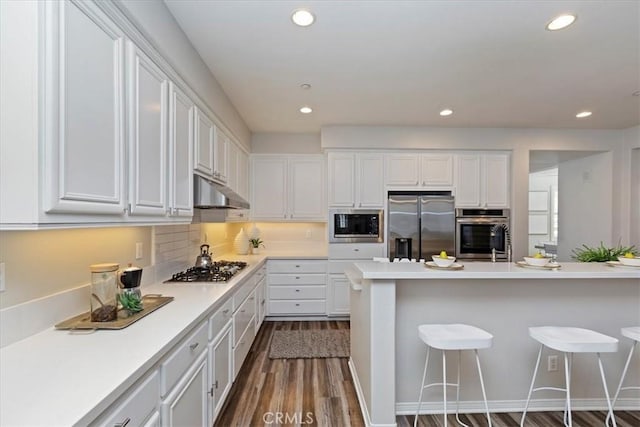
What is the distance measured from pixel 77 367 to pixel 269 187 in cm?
356

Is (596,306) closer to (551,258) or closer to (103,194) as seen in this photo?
(551,258)

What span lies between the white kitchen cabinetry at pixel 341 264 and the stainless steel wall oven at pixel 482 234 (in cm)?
110

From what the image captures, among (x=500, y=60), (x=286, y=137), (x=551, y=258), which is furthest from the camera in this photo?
(x=286, y=137)

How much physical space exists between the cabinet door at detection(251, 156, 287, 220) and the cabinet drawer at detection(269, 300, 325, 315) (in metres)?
1.21

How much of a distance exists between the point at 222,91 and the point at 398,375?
117 inches

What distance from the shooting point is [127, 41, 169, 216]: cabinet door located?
146 cm

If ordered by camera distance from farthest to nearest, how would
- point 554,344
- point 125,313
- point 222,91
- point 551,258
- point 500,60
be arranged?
point 222,91
point 500,60
point 551,258
point 554,344
point 125,313

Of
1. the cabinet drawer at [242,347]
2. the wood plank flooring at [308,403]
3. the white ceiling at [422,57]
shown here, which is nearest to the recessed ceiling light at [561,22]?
the white ceiling at [422,57]

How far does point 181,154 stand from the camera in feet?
6.74

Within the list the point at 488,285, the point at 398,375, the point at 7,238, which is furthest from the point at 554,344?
the point at 7,238

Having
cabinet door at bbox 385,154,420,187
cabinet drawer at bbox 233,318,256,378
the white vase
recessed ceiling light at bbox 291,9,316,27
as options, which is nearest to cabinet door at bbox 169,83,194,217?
recessed ceiling light at bbox 291,9,316,27

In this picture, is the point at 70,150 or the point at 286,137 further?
the point at 286,137

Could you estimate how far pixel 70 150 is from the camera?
1073 millimetres

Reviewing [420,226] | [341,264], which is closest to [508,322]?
[420,226]
